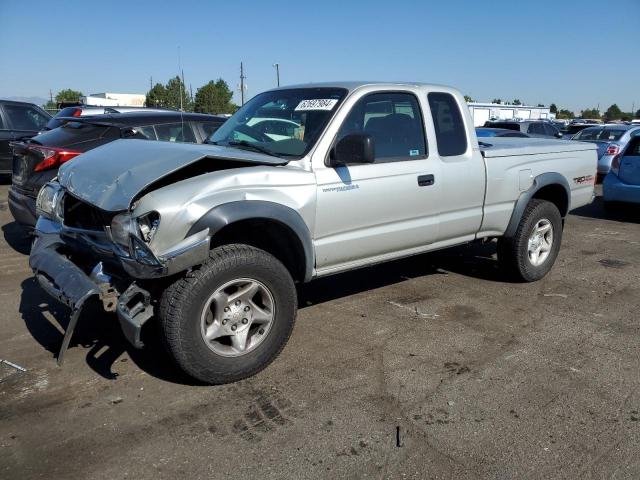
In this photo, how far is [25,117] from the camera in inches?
452

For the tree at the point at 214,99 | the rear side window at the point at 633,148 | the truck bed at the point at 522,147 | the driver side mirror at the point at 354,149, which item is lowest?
the rear side window at the point at 633,148

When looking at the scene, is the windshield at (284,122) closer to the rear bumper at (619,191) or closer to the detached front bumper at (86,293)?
the detached front bumper at (86,293)

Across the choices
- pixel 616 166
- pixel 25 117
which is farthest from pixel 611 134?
pixel 25 117

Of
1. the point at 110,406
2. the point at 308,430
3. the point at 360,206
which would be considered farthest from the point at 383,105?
the point at 110,406

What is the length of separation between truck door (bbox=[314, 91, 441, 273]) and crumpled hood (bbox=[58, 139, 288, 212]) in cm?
53

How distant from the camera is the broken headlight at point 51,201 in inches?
157

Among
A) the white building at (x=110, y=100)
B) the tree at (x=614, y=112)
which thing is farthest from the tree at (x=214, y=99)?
Result: the tree at (x=614, y=112)

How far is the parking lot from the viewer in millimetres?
2824

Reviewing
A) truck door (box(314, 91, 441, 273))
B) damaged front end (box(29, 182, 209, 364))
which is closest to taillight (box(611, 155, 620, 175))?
truck door (box(314, 91, 441, 273))

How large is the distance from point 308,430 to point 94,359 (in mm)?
1739

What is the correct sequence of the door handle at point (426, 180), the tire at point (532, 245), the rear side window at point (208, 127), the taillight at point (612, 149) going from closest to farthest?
1. the door handle at point (426, 180)
2. the tire at point (532, 245)
3. the rear side window at point (208, 127)
4. the taillight at point (612, 149)

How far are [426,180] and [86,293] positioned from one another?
2.70 m

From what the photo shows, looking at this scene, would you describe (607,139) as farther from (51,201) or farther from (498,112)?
(498,112)

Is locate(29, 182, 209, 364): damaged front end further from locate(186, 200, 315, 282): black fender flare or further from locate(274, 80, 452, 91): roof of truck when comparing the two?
locate(274, 80, 452, 91): roof of truck
